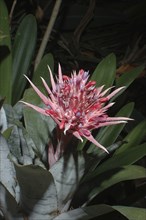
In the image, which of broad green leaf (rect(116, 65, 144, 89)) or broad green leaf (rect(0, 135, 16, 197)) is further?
broad green leaf (rect(116, 65, 144, 89))

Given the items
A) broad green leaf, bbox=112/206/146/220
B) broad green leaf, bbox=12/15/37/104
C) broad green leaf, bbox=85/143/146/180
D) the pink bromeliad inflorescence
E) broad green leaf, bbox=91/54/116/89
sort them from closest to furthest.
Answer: the pink bromeliad inflorescence
broad green leaf, bbox=112/206/146/220
broad green leaf, bbox=85/143/146/180
broad green leaf, bbox=91/54/116/89
broad green leaf, bbox=12/15/37/104

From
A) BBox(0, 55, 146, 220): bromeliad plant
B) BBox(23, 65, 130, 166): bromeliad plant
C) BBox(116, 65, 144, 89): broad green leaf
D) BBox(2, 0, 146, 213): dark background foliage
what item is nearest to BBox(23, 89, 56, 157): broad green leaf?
BBox(0, 55, 146, 220): bromeliad plant

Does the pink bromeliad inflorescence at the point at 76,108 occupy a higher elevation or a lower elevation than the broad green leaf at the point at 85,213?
higher

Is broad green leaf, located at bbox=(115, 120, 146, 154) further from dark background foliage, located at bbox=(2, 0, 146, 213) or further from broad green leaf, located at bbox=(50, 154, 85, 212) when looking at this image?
dark background foliage, located at bbox=(2, 0, 146, 213)

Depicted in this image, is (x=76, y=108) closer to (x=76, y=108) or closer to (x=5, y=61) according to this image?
(x=76, y=108)

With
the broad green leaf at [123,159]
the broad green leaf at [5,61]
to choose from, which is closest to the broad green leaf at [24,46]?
the broad green leaf at [5,61]

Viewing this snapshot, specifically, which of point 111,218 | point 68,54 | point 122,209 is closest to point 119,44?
point 68,54

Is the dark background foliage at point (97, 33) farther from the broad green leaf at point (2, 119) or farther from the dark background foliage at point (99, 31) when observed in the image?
the broad green leaf at point (2, 119)

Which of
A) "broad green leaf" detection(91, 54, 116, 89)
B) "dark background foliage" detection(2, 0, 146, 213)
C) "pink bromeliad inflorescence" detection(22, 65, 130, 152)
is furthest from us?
"dark background foliage" detection(2, 0, 146, 213)
